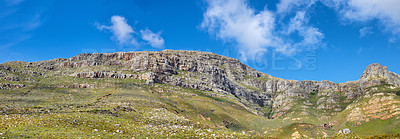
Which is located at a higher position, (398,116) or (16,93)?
(16,93)

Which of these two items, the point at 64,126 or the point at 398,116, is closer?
the point at 64,126

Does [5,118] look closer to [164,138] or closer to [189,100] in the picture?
[164,138]

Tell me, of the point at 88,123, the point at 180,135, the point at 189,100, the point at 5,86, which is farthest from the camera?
the point at 189,100

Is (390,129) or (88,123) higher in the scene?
(88,123)

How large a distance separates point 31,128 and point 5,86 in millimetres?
143453

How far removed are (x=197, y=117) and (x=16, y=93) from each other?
113 metres

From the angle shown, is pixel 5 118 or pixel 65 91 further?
pixel 65 91

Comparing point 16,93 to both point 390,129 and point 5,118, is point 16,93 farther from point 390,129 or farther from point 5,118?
point 390,129

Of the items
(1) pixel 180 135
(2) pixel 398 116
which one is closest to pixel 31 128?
(1) pixel 180 135

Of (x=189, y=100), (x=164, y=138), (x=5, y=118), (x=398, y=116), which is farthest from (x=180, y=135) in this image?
(x=398, y=116)


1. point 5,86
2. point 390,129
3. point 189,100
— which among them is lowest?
point 390,129

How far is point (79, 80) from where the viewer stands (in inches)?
7352

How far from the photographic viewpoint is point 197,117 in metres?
141

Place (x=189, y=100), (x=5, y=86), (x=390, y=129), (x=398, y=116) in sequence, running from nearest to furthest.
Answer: (x=390, y=129), (x=398, y=116), (x=5, y=86), (x=189, y=100)
